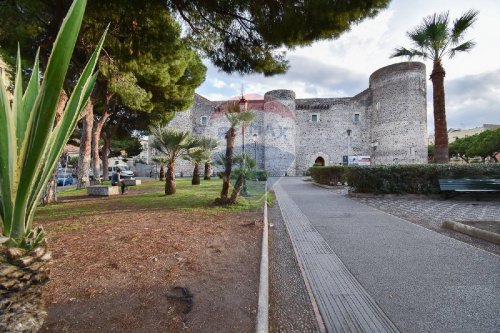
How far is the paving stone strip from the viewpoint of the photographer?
2.27 meters

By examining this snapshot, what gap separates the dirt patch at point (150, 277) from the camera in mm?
2143

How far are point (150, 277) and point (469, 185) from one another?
34.8ft

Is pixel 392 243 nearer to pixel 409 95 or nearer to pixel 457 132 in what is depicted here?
pixel 409 95

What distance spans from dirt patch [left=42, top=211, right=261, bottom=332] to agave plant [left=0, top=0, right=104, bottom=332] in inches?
32.7

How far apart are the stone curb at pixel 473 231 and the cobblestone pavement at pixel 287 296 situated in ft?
10.6

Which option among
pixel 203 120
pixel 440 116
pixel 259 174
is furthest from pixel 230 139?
pixel 203 120

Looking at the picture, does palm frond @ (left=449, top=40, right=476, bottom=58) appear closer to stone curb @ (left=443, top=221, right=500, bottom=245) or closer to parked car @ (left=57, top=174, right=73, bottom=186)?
stone curb @ (left=443, top=221, right=500, bottom=245)

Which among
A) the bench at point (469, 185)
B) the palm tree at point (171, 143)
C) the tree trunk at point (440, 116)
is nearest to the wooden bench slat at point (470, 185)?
the bench at point (469, 185)

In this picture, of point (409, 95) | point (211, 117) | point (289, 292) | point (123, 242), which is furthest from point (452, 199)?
point (211, 117)

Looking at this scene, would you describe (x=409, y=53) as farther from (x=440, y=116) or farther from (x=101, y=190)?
(x=101, y=190)

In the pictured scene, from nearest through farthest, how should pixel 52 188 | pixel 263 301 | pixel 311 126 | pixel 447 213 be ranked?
pixel 263 301, pixel 447 213, pixel 52 188, pixel 311 126

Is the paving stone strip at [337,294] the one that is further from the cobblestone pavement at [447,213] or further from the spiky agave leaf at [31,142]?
the cobblestone pavement at [447,213]

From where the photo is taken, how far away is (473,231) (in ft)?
15.8

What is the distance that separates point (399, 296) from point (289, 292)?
1078 mm
